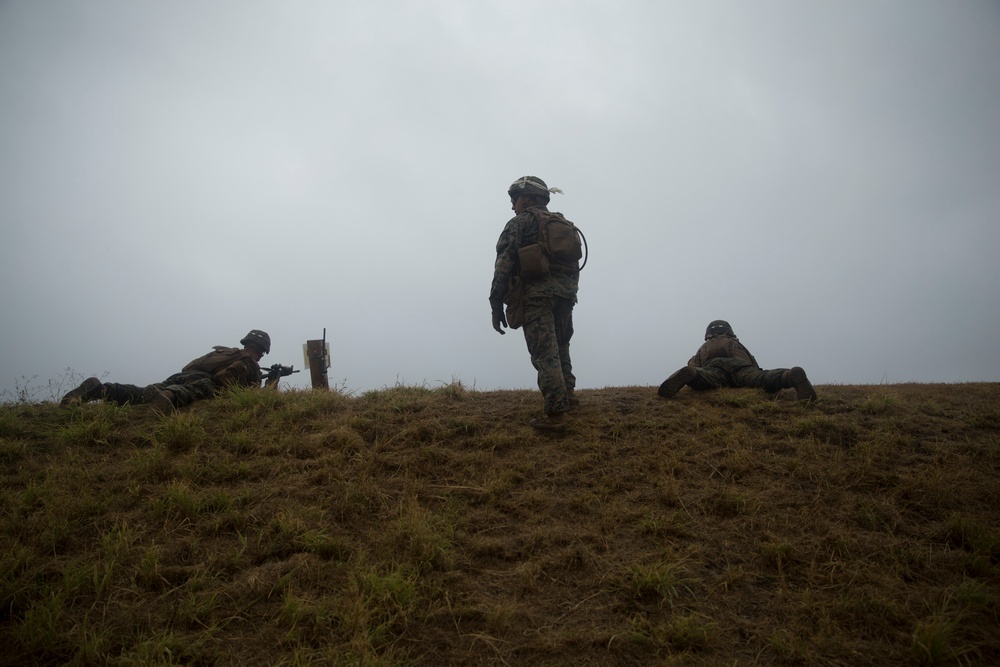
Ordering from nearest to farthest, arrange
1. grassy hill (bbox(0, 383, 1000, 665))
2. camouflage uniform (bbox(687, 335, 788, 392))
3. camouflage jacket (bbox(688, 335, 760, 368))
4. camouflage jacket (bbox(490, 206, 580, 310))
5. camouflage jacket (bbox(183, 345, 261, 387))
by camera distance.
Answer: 1. grassy hill (bbox(0, 383, 1000, 665))
2. camouflage jacket (bbox(490, 206, 580, 310))
3. camouflage uniform (bbox(687, 335, 788, 392))
4. camouflage jacket (bbox(183, 345, 261, 387))
5. camouflage jacket (bbox(688, 335, 760, 368))

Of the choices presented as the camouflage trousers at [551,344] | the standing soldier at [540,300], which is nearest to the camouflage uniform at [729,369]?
the camouflage trousers at [551,344]

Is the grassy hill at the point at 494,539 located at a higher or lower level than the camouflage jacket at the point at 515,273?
lower

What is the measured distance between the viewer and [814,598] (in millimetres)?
3055

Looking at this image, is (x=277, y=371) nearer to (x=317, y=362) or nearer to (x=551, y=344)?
(x=317, y=362)

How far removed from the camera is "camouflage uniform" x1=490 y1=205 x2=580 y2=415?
5621 millimetres

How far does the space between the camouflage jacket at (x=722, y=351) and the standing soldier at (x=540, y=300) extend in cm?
249

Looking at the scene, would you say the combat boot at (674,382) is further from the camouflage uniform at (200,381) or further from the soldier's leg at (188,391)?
the soldier's leg at (188,391)

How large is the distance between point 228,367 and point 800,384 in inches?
297

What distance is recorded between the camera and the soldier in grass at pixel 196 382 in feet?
19.7

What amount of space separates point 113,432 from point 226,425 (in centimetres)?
108

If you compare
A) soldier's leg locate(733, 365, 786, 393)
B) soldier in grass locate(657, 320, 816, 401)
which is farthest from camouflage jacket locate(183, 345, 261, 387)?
soldier's leg locate(733, 365, 786, 393)

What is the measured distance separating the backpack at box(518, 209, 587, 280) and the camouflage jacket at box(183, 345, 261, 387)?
410 cm

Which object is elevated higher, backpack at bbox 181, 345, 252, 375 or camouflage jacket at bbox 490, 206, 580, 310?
camouflage jacket at bbox 490, 206, 580, 310

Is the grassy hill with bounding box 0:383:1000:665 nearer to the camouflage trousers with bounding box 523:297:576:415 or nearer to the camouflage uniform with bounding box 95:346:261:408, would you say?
the camouflage trousers with bounding box 523:297:576:415
